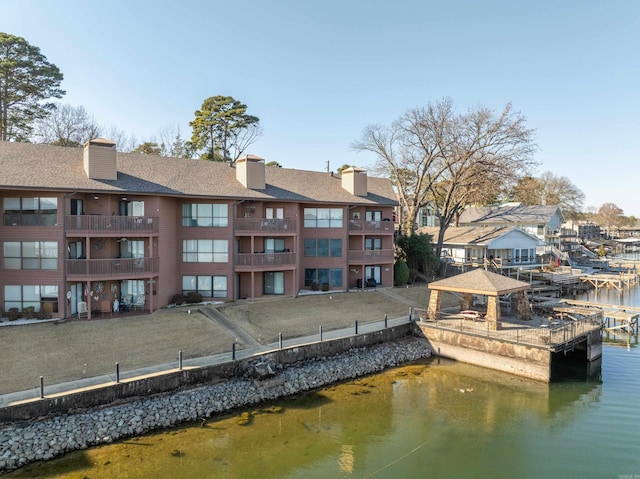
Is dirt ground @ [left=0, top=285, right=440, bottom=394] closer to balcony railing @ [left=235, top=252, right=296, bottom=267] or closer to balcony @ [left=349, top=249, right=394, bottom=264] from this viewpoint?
balcony railing @ [left=235, top=252, right=296, bottom=267]

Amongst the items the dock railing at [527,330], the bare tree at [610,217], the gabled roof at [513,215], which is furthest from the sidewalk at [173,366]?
the bare tree at [610,217]

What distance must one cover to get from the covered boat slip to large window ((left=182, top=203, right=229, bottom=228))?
45.6 feet

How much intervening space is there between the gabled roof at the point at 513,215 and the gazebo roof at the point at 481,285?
34105 mm

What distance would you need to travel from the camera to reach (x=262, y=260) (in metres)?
27.9

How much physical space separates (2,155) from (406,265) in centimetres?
2892

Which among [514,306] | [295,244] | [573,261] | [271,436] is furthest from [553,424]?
[573,261]

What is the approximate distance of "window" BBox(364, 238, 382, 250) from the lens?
3406cm

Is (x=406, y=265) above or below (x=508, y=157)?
below

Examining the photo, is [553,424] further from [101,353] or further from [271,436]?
[101,353]

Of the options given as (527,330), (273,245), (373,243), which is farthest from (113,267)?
(527,330)

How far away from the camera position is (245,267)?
89.5ft

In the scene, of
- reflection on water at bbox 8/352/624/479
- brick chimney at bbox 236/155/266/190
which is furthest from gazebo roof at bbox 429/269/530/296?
brick chimney at bbox 236/155/266/190

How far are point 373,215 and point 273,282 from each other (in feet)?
33.5

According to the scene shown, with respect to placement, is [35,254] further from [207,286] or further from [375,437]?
[375,437]
